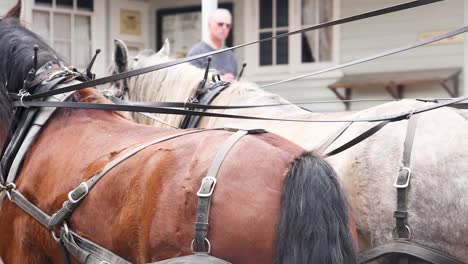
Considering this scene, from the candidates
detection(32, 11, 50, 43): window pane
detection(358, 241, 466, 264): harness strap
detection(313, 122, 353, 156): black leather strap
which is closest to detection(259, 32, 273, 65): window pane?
detection(32, 11, 50, 43): window pane

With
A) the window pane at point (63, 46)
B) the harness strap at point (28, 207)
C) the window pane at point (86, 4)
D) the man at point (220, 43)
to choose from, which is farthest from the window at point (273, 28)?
the harness strap at point (28, 207)

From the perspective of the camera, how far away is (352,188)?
3.40 meters

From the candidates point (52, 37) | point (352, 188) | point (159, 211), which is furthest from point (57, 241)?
point (52, 37)

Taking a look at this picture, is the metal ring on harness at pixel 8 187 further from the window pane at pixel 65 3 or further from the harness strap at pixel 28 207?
the window pane at pixel 65 3

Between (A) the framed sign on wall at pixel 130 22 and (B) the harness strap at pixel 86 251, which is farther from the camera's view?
(A) the framed sign on wall at pixel 130 22

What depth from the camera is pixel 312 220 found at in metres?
2.44

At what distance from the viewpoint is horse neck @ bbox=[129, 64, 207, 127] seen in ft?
15.9

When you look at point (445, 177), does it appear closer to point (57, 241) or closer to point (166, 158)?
point (166, 158)

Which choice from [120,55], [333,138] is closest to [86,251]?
[333,138]

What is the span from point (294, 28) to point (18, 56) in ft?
23.5

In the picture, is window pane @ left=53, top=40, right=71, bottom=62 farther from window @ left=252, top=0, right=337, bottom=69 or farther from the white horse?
the white horse

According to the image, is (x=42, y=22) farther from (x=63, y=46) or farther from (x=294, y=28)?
(x=294, y=28)

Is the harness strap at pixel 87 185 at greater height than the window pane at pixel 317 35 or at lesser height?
lesser

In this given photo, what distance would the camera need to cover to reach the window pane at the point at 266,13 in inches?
419
